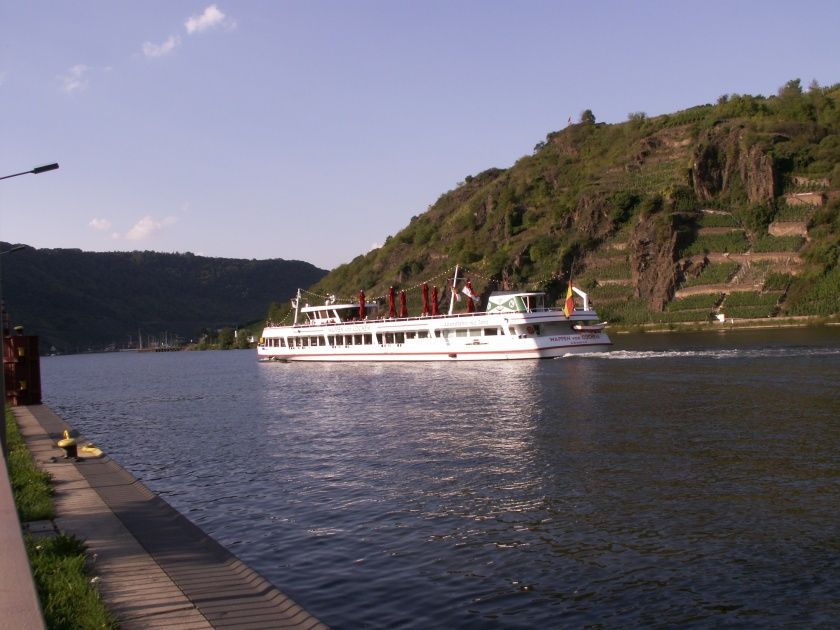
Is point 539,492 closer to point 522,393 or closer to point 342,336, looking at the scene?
point 522,393

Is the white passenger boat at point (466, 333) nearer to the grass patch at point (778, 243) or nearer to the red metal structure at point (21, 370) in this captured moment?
the red metal structure at point (21, 370)

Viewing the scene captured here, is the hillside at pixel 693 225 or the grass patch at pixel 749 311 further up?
the hillside at pixel 693 225

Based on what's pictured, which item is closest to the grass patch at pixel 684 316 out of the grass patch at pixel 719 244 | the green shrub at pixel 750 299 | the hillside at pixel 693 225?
the hillside at pixel 693 225

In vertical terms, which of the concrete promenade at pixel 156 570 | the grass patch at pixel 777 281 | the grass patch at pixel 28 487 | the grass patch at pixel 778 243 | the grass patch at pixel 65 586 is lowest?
the concrete promenade at pixel 156 570

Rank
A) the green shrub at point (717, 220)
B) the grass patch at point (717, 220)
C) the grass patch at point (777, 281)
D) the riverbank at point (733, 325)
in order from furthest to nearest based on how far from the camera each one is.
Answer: the green shrub at point (717, 220) < the grass patch at point (717, 220) < the grass patch at point (777, 281) < the riverbank at point (733, 325)

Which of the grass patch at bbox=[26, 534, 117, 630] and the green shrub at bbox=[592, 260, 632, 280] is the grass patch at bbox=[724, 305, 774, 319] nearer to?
the green shrub at bbox=[592, 260, 632, 280]

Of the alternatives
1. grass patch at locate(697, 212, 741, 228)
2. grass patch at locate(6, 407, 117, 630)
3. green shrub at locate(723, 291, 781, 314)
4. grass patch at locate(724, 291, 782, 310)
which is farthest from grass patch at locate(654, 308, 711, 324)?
grass patch at locate(6, 407, 117, 630)

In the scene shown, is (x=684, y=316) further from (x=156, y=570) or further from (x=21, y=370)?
(x=156, y=570)

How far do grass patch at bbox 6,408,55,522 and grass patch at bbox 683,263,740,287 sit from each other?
113m

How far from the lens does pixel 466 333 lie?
7756cm

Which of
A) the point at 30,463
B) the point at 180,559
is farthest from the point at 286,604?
the point at 30,463

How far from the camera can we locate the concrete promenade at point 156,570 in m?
10.4

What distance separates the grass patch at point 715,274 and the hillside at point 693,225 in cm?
21

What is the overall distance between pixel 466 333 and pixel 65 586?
220 feet
